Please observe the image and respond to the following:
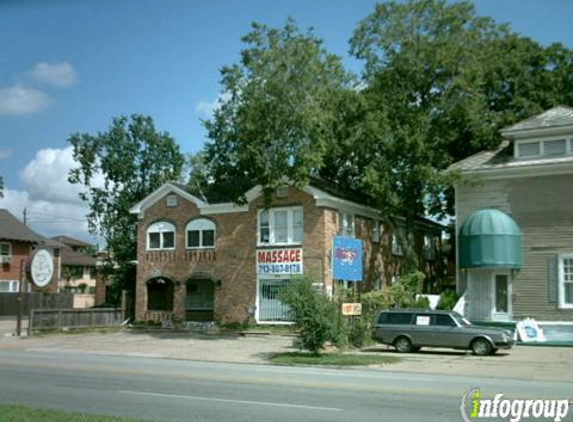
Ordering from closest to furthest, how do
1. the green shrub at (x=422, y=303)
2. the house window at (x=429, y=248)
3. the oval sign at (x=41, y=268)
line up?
1. the green shrub at (x=422, y=303)
2. the oval sign at (x=41, y=268)
3. the house window at (x=429, y=248)

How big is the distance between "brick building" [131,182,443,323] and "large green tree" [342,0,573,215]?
9.36 feet

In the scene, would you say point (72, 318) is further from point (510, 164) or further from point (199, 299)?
point (510, 164)

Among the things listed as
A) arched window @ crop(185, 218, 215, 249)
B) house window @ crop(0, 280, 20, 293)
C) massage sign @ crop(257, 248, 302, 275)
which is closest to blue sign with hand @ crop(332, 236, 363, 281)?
massage sign @ crop(257, 248, 302, 275)

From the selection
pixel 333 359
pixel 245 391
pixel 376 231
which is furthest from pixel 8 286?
pixel 245 391

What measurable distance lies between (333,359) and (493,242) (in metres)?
11.1

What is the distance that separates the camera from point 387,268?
132 feet

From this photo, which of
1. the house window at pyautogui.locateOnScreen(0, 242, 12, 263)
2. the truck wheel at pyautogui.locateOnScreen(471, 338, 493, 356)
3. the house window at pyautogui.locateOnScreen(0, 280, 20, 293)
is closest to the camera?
the truck wheel at pyautogui.locateOnScreen(471, 338, 493, 356)

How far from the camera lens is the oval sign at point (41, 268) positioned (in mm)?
34688

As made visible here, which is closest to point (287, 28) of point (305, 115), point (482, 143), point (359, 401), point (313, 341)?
point (305, 115)

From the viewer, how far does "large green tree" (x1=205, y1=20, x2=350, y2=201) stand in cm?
3114

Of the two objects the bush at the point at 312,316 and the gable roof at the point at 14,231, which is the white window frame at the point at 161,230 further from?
the gable roof at the point at 14,231

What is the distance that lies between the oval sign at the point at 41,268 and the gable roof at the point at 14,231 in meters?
23.1

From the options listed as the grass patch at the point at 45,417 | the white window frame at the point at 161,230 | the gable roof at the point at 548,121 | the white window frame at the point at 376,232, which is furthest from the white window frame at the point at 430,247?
the grass patch at the point at 45,417

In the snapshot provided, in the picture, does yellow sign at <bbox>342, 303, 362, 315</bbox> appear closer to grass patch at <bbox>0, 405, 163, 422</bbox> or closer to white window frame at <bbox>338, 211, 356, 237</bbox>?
white window frame at <bbox>338, 211, 356, 237</bbox>
